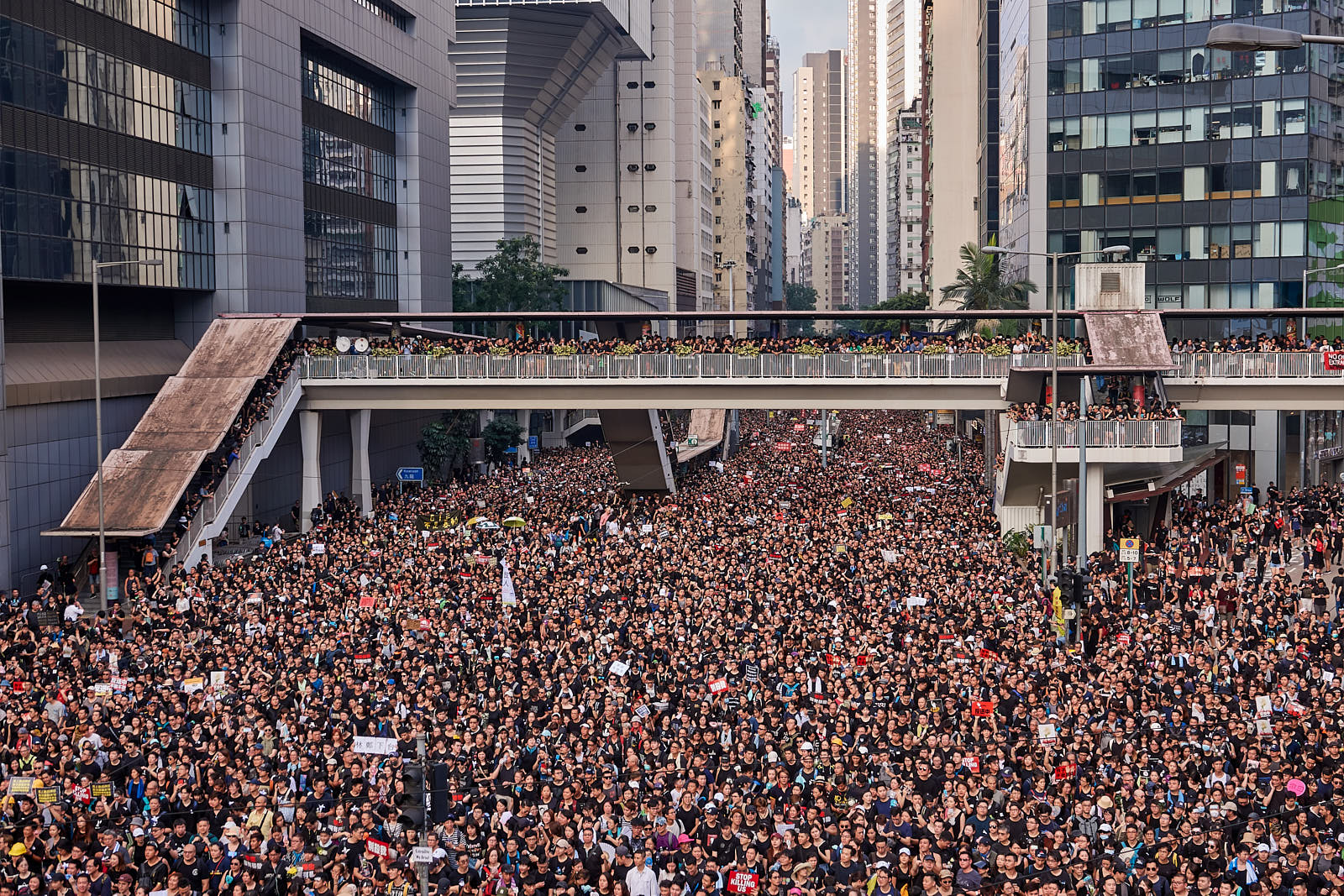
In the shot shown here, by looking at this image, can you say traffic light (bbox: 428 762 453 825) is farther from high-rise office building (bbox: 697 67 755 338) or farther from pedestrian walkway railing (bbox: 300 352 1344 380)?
high-rise office building (bbox: 697 67 755 338)

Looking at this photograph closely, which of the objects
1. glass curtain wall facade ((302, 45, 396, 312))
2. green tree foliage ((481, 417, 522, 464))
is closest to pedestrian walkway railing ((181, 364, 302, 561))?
glass curtain wall facade ((302, 45, 396, 312))

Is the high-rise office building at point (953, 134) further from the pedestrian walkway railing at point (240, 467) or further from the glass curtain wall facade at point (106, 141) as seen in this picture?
the pedestrian walkway railing at point (240, 467)

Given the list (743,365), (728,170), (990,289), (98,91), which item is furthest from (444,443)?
(728,170)

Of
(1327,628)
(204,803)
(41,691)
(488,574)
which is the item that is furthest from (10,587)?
(1327,628)

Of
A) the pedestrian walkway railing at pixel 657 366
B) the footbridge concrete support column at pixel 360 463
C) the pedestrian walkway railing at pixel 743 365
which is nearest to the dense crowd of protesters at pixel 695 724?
the pedestrian walkway railing at pixel 743 365

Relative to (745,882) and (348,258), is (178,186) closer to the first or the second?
(348,258)

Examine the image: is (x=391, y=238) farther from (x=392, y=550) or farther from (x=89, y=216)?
(x=392, y=550)

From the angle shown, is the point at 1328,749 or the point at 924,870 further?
the point at 1328,749
